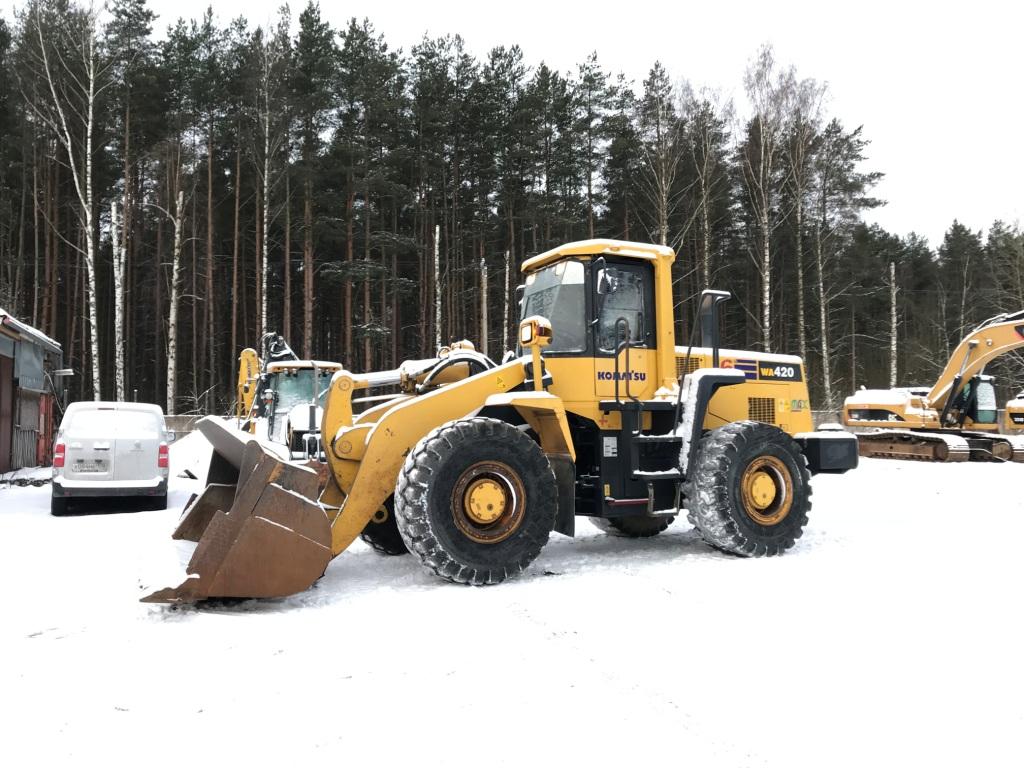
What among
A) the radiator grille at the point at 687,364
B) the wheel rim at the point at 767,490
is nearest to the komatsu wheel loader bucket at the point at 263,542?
the radiator grille at the point at 687,364

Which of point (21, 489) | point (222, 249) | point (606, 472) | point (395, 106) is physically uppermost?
point (395, 106)

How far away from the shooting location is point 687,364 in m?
6.77

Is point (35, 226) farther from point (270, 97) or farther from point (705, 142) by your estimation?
point (705, 142)

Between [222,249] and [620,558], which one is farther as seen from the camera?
[222,249]

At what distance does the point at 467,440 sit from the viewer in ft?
17.4

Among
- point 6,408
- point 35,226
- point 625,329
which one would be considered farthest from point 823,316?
point 35,226

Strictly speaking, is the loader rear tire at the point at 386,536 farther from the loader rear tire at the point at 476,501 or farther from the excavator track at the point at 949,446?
the excavator track at the point at 949,446

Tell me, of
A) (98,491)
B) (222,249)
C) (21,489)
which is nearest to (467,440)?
(98,491)

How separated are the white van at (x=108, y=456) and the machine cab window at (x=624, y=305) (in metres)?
7.88

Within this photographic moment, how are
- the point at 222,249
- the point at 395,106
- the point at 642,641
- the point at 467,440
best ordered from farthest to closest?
the point at 222,249 → the point at 395,106 → the point at 467,440 → the point at 642,641

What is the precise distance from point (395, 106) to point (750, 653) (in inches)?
1008

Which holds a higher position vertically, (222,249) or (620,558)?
(222,249)

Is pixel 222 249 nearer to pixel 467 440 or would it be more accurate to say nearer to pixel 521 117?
pixel 521 117

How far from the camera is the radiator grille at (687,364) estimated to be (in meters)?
6.82
